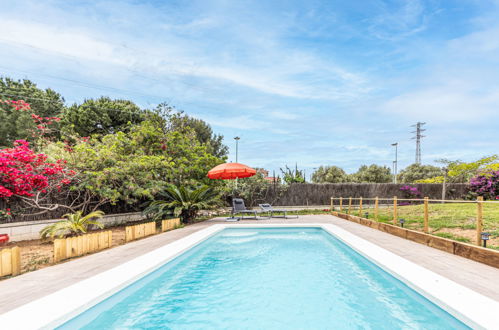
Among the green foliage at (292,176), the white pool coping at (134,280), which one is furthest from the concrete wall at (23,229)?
the green foliage at (292,176)

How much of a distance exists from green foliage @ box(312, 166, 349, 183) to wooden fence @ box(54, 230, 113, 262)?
3735 cm

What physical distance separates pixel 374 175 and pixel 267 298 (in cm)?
4153

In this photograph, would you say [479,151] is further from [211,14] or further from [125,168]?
[125,168]

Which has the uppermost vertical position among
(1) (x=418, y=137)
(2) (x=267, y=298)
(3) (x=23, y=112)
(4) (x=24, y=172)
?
(1) (x=418, y=137)

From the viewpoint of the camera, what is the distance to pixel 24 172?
643 cm

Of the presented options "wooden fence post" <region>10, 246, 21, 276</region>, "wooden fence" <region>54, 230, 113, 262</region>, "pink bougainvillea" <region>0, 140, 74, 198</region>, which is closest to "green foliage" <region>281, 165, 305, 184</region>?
"pink bougainvillea" <region>0, 140, 74, 198</region>

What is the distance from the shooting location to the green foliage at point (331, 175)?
40188 mm

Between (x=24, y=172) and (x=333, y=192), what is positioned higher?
(x=24, y=172)

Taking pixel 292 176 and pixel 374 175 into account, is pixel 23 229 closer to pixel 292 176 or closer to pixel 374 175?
pixel 292 176

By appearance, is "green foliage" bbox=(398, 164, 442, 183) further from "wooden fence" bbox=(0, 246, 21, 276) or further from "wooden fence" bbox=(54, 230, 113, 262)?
"wooden fence" bbox=(0, 246, 21, 276)

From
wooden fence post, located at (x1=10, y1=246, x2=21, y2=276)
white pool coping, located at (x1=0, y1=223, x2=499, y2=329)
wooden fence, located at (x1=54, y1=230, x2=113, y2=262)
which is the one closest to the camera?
white pool coping, located at (x1=0, y1=223, x2=499, y2=329)

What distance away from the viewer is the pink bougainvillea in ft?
20.0

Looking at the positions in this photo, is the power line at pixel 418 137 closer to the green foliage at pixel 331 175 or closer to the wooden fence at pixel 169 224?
the green foliage at pixel 331 175

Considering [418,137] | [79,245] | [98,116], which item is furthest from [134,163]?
[418,137]
